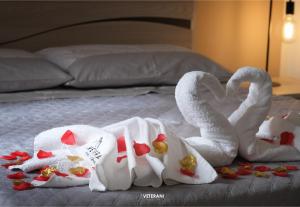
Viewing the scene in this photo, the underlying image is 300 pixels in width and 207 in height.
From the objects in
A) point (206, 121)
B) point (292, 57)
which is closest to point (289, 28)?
point (292, 57)

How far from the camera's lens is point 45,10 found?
3047 mm

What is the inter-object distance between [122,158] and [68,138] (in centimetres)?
23

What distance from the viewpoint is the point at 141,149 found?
1.39 metres

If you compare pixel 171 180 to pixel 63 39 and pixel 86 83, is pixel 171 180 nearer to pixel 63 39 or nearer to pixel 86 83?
pixel 86 83

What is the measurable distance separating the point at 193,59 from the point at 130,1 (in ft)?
2.17

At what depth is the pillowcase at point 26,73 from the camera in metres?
2.44

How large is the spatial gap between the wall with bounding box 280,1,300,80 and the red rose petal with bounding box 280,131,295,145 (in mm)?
2066

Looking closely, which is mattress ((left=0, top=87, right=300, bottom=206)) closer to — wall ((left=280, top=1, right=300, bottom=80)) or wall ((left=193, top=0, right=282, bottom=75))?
wall ((left=193, top=0, right=282, bottom=75))

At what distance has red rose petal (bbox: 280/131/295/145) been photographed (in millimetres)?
1646

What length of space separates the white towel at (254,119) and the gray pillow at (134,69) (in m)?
1.10

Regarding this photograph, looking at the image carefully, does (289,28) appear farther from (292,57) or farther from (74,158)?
(74,158)


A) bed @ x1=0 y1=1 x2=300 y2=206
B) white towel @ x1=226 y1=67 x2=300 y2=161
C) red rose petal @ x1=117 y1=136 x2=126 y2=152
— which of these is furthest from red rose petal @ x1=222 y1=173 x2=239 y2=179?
red rose petal @ x1=117 y1=136 x2=126 y2=152

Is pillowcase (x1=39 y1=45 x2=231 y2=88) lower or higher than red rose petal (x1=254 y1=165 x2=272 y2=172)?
higher

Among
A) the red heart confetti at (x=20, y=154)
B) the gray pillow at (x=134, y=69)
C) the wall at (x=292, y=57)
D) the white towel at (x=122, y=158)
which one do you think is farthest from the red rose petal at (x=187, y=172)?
the wall at (x=292, y=57)
